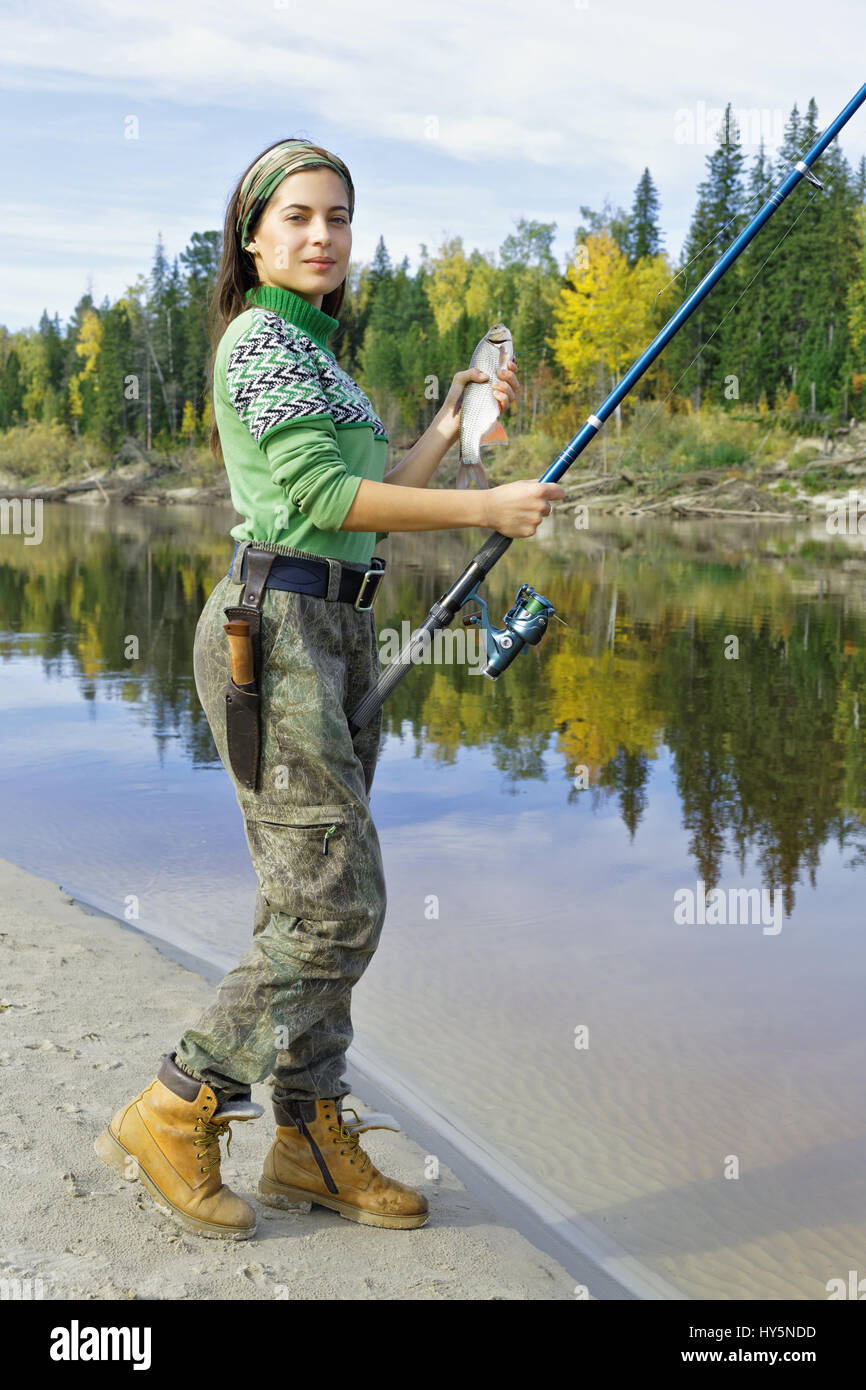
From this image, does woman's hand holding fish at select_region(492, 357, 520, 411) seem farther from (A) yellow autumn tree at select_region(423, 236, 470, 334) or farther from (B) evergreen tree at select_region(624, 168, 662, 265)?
(A) yellow autumn tree at select_region(423, 236, 470, 334)

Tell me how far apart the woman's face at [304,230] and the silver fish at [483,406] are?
0.43 metres

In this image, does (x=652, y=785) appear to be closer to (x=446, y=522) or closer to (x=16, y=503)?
(x=446, y=522)

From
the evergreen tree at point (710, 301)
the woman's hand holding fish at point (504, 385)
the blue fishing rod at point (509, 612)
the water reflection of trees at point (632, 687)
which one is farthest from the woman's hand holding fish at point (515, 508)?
the evergreen tree at point (710, 301)

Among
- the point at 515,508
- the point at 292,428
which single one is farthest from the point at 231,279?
the point at 515,508

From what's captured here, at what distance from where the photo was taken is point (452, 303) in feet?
251

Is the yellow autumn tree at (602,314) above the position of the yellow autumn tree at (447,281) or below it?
below

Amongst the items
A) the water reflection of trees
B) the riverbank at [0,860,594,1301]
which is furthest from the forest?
the riverbank at [0,860,594,1301]

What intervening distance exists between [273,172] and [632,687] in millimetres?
8518

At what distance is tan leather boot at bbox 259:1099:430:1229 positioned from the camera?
9.55ft

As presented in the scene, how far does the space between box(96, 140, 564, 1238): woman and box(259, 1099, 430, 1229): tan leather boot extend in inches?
5.9

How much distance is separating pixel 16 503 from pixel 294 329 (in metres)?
61.1

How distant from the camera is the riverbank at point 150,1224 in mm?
2568

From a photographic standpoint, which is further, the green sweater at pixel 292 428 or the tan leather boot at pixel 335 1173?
the tan leather boot at pixel 335 1173

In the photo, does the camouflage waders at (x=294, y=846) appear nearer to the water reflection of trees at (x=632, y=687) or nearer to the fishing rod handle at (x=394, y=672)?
the fishing rod handle at (x=394, y=672)
